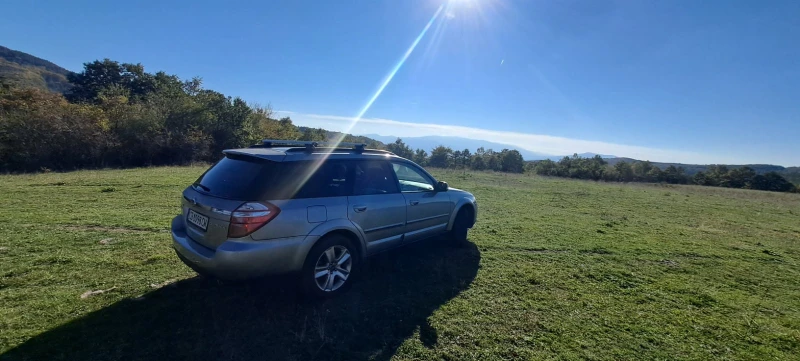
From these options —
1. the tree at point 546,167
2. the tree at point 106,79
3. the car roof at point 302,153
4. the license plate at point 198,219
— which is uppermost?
the tree at point 106,79

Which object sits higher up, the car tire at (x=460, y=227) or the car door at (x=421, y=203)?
the car door at (x=421, y=203)

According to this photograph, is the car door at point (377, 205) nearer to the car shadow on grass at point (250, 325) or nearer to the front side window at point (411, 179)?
the front side window at point (411, 179)

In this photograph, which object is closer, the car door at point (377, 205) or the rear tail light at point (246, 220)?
the rear tail light at point (246, 220)

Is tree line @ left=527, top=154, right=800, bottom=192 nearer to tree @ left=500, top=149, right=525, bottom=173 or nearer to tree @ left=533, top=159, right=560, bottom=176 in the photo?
tree @ left=533, top=159, right=560, bottom=176

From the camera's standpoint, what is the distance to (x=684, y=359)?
9.50 feet

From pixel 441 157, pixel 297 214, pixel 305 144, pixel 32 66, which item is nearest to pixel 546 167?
pixel 441 157

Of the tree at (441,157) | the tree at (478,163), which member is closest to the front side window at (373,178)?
the tree at (478,163)

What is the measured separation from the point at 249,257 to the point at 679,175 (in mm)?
59393

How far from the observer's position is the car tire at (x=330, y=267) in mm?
3279

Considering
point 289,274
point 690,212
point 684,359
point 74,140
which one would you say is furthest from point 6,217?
point 690,212

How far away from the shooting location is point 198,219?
3205mm

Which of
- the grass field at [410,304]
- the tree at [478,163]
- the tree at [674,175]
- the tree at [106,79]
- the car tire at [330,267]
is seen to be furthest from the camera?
the tree at [478,163]

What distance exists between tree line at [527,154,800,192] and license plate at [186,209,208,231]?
146 feet

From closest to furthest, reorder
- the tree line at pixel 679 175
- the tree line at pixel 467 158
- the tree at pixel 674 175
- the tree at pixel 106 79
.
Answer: the tree at pixel 106 79
the tree line at pixel 679 175
the tree at pixel 674 175
the tree line at pixel 467 158
